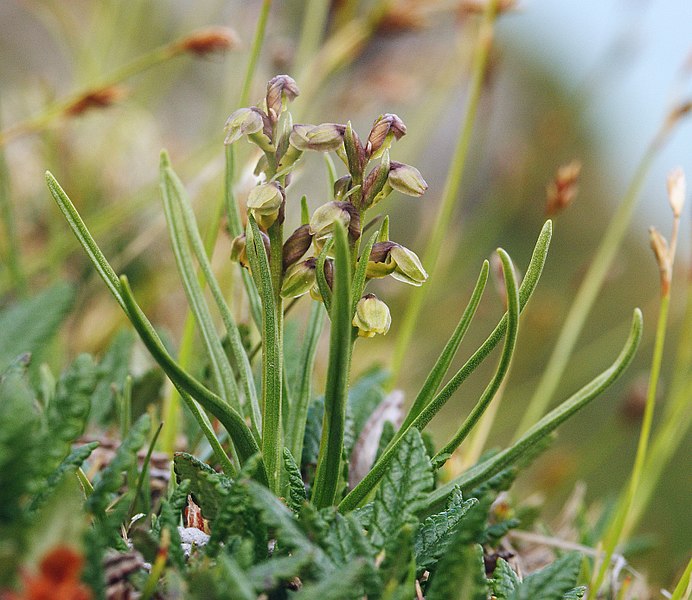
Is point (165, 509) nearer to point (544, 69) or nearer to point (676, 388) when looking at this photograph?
point (676, 388)

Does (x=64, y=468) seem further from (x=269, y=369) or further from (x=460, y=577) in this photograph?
(x=460, y=577)

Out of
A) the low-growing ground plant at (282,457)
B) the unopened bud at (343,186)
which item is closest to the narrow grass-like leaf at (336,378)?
the low-growing ground plant at (282,457)

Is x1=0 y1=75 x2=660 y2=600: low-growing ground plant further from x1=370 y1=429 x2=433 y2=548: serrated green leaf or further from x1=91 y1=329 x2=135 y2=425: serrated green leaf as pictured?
x1=91 y1=329 x2=135 y2=425: serrated green leaf

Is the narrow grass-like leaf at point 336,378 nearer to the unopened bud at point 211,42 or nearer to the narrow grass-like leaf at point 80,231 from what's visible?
the narrow grass-like leaf at point 80,231

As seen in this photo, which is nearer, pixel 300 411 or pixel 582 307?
pixel 300 411

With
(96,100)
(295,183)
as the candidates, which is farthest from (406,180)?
(295,183)

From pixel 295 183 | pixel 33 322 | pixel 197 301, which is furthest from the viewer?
pixel 295 183

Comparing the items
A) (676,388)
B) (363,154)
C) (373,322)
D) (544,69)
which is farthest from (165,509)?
(544,69)

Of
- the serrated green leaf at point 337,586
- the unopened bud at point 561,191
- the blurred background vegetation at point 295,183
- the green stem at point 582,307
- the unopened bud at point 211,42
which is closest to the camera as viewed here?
the serrated green leaf at point 337,586
